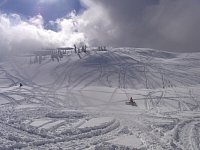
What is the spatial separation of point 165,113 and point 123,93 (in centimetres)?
1489

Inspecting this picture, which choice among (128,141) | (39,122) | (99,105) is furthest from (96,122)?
(99,105)

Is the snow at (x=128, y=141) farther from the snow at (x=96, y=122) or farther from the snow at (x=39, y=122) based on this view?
the snow at (x=39, y=122)

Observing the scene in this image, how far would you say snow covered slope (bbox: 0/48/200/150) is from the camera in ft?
72.2

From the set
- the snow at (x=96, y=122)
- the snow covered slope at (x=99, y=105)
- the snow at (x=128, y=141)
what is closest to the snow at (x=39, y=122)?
the snow covered slope at (x=99, y=105)

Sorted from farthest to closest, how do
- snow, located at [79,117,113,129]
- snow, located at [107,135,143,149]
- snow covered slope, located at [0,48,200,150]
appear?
snow, located at [79,117,113,129] < snow covered slope, located at [0,48,200,150] < snow, located at [107,135,143,149]

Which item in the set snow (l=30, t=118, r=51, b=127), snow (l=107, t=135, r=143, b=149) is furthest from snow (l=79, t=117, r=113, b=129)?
snow (l=107, t=135, r=143, b=149)

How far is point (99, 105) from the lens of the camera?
39.2 meters

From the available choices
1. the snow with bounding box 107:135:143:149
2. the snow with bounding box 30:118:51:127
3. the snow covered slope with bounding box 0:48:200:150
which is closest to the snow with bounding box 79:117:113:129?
the snow covered slope with bounding box 0:48:200:150

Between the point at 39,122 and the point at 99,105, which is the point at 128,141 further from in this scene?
the point at 99,105

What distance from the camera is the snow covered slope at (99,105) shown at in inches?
866

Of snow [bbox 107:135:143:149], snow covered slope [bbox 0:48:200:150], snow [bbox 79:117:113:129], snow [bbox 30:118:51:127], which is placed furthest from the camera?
snow [bbox 30:118:51:127]

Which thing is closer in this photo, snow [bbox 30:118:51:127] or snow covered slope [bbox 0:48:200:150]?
snow covered slope [bbox 0:48:200:150]

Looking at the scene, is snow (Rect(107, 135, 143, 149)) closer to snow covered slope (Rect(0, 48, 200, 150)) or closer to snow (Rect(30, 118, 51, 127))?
snow covered slope (Rect(0, 48, 200, 150))

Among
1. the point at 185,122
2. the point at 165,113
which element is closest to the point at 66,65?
the point at 165,113
